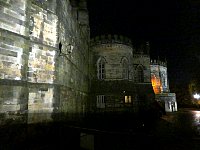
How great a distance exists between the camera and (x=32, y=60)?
27.7 feet

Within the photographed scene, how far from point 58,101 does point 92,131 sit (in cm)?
332

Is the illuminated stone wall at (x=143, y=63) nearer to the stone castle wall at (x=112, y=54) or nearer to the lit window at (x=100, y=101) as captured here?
the stone castle wall at (x=112, y=54)

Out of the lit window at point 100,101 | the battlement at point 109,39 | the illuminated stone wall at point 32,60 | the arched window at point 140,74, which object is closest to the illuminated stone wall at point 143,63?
the arched window at point 140,74

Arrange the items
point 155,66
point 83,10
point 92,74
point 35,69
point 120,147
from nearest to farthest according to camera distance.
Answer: point 120,147, point 35,69, point 83,10, point 92,74, point 155,66

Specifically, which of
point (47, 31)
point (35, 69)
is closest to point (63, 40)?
point (47, 31)

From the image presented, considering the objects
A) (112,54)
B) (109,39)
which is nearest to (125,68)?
(112,54)

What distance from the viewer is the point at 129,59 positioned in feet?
73.7

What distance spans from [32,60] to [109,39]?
47.9ft

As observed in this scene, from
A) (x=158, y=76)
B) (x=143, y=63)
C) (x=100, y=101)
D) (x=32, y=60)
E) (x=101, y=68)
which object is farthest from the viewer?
(x=158, y=76)

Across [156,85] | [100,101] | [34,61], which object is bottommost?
[100,101]

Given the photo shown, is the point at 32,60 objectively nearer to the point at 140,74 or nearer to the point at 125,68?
the point at 125,68

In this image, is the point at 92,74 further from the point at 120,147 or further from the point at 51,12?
the point at 120,147

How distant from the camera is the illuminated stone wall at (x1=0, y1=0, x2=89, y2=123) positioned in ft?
23.8

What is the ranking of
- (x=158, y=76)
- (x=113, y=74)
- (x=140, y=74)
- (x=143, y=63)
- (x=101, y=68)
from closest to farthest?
1. (x=113, y=74)
2. (x=101, y=68)
3. (x=140, y=74)
4. (x=143, y=63)
5. (x=158, y=76)
